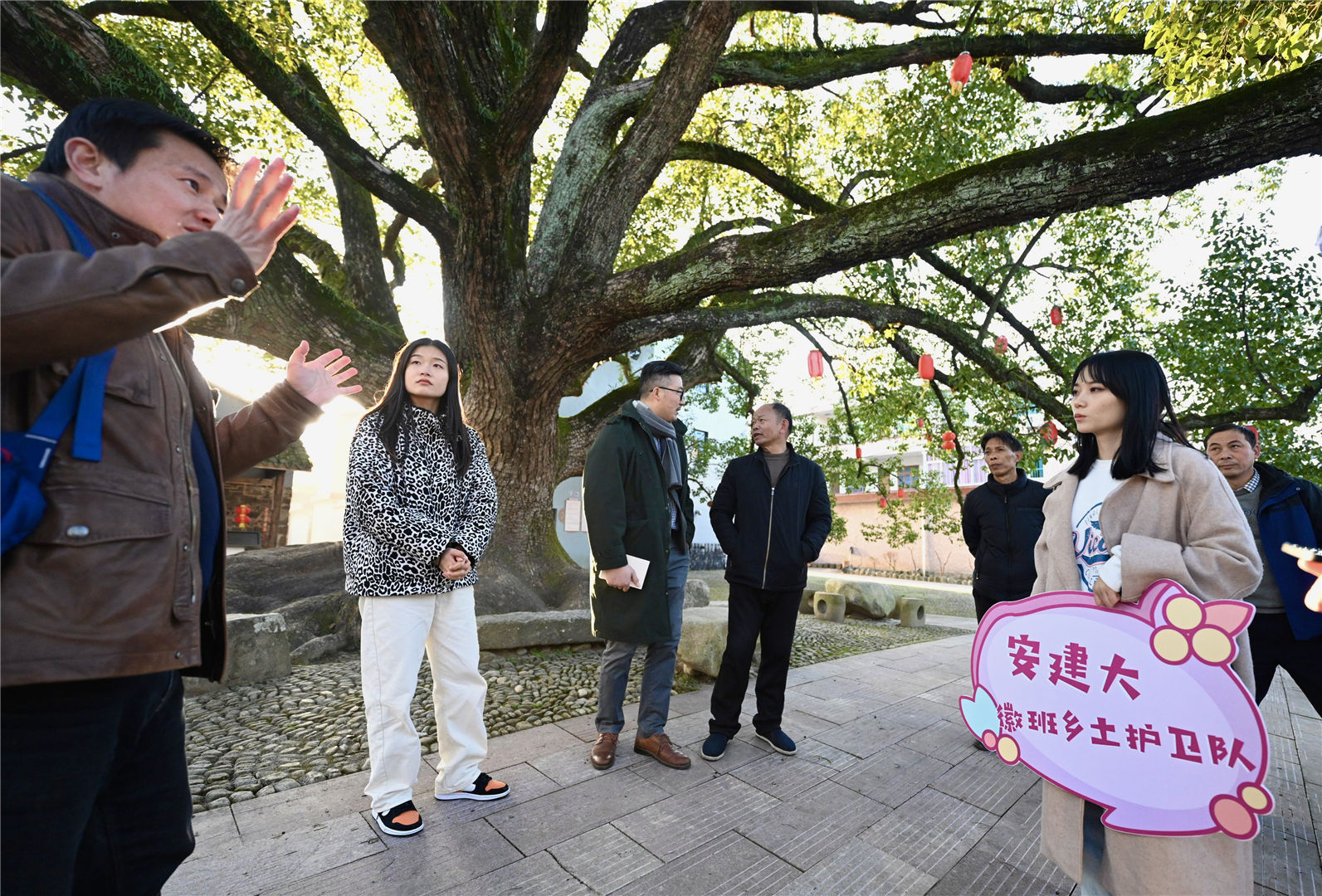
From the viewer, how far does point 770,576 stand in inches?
147

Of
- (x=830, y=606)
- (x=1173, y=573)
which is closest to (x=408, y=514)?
(x=1173, y=573)

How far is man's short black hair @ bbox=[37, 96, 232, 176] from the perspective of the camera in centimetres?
130

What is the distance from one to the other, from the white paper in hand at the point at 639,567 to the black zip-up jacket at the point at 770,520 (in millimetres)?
503

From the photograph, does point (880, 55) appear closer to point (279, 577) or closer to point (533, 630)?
point (533, 630)

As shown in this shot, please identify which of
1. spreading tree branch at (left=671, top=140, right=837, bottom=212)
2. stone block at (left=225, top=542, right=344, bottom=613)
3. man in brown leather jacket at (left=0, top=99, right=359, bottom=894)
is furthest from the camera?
spreading tree branch at (left=671, top=140, right=837, bottom=212)

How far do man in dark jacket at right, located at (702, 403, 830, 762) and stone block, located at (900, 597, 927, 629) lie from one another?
695cm

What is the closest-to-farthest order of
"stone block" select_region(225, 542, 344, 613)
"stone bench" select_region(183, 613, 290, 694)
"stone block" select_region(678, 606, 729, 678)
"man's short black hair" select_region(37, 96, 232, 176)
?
1. "man's short black hair" select_region(37, 96, 232, 176)
2. "stone bench" select_region(183, 613, 290, 694)
3. "stone block" select_region(678, 606, 729, 678)
4. "stone block" select_region(225, 542, 344, 613)

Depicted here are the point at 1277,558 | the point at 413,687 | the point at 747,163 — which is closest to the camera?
the point at 413,687

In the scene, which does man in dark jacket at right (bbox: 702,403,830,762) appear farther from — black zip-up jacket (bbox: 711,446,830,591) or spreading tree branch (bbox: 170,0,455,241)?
spreading tree branch (bbox: 170,0,455,241)

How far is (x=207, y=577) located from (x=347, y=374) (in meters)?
0.72

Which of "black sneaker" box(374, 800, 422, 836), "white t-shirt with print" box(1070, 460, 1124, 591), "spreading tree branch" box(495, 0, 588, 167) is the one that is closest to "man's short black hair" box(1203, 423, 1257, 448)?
"white t-shirt with print" box(1070, 460, 1124, 591)

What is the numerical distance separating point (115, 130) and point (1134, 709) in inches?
120

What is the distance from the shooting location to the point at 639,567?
3455mm

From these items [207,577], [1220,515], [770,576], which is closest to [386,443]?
[207,577]
